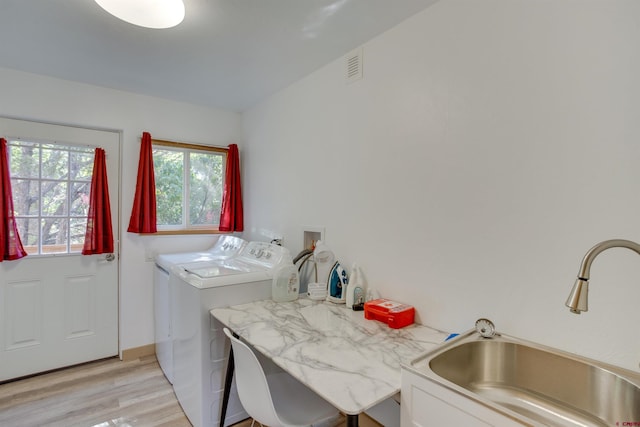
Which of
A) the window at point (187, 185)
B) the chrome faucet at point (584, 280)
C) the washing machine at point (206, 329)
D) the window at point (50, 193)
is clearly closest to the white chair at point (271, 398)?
the washing machine at point (206, 329)

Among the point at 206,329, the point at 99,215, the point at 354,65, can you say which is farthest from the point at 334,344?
the point at 99,215

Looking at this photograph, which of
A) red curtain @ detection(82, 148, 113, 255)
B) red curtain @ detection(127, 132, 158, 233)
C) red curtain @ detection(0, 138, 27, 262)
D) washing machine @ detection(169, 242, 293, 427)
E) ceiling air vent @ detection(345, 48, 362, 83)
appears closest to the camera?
washing machine @ detection(169, 242, 293, 427)

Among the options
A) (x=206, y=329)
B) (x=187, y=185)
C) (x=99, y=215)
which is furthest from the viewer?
(x=187, y=185)

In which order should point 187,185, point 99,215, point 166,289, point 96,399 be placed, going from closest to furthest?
point 96,399 → point 166,289 → point 99,215 → point 187,185

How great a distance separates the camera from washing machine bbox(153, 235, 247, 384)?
7.77ft

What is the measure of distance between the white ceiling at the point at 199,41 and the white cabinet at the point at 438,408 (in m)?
1.65

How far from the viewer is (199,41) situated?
188 centimetres

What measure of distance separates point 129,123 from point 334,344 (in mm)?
2597

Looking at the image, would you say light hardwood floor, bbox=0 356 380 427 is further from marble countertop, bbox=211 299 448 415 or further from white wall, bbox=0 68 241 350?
marble countertop, bbox=211 299 448 415

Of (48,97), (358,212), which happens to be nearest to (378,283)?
(358,212)

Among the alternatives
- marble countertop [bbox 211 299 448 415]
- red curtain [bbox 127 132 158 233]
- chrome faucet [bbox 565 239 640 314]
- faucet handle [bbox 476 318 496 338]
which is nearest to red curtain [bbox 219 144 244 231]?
red curtain [bbox 127 132 158 233]

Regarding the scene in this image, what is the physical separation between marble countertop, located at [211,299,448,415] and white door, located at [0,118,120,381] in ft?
5.38

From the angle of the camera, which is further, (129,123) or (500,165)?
(129,123)

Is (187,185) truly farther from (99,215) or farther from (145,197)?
(99,215)
